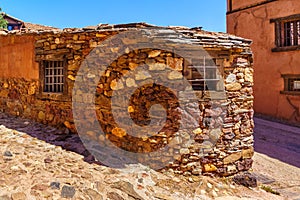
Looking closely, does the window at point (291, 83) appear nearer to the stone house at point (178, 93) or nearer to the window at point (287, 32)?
the window at point (287, 32)

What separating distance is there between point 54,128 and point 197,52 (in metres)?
3.76

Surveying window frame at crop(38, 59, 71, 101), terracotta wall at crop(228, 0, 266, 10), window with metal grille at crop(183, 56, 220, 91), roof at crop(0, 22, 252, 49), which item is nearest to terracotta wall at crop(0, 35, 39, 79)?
window frame at crop(38, 59, 71, 101)

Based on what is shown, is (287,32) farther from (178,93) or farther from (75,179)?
(75,179)

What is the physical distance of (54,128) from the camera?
634 centimetres

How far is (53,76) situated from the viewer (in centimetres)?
651

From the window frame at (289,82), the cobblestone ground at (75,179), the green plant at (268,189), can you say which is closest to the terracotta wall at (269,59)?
the window frame at (289,82)

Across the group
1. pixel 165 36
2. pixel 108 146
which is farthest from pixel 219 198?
pixel 165 36

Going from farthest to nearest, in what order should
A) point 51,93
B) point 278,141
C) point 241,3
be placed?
point 241,3 → point 278,141 → point 51,93

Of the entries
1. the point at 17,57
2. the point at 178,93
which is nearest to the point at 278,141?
the point at 178,93

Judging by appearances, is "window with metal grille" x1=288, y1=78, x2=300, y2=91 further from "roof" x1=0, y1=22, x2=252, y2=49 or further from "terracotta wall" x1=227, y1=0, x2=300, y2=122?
"roof" x1=0, y1=22, x2=252, y2=49

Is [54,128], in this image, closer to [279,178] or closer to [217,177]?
[217,177]

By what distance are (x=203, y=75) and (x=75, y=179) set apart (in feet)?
9.17

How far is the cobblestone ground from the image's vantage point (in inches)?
141

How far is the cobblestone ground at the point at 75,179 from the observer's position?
3.58 m
